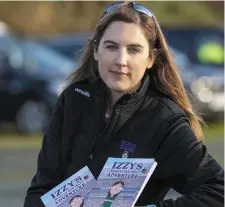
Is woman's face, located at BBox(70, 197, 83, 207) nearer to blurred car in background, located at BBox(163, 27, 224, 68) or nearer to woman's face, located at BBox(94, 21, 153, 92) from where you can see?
woman's face, located at BBox(94, 21, 153, 92)

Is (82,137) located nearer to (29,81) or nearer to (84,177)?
(84,177)

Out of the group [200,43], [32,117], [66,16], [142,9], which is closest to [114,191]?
[142,9]

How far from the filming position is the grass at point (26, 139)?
1358 centimetres

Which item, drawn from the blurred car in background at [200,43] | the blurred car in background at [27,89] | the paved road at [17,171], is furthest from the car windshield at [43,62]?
the blurred car in background at [200,43]

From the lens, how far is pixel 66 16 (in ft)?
72.8

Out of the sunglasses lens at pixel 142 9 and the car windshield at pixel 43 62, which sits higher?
the car windshield at pixel 43 62

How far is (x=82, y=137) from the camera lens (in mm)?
2689

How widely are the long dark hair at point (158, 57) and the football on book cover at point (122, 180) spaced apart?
35 cm

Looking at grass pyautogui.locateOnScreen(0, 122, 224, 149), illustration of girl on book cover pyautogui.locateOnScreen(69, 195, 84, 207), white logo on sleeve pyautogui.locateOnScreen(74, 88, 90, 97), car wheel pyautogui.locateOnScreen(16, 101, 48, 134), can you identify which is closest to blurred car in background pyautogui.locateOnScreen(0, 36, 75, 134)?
car wheel pyautogui.locateOnScreen(16, 101, 48, 134)

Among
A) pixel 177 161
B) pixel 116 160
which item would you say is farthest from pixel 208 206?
pixel 116 160

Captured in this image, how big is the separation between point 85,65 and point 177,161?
2.15 feet

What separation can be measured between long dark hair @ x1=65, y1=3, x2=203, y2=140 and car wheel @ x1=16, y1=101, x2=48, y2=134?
39.3 ft

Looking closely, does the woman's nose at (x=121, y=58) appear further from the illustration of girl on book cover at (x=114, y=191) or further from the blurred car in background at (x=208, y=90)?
the blurred car in background at (x=208, y=90)

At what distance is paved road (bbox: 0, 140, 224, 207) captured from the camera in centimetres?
845
